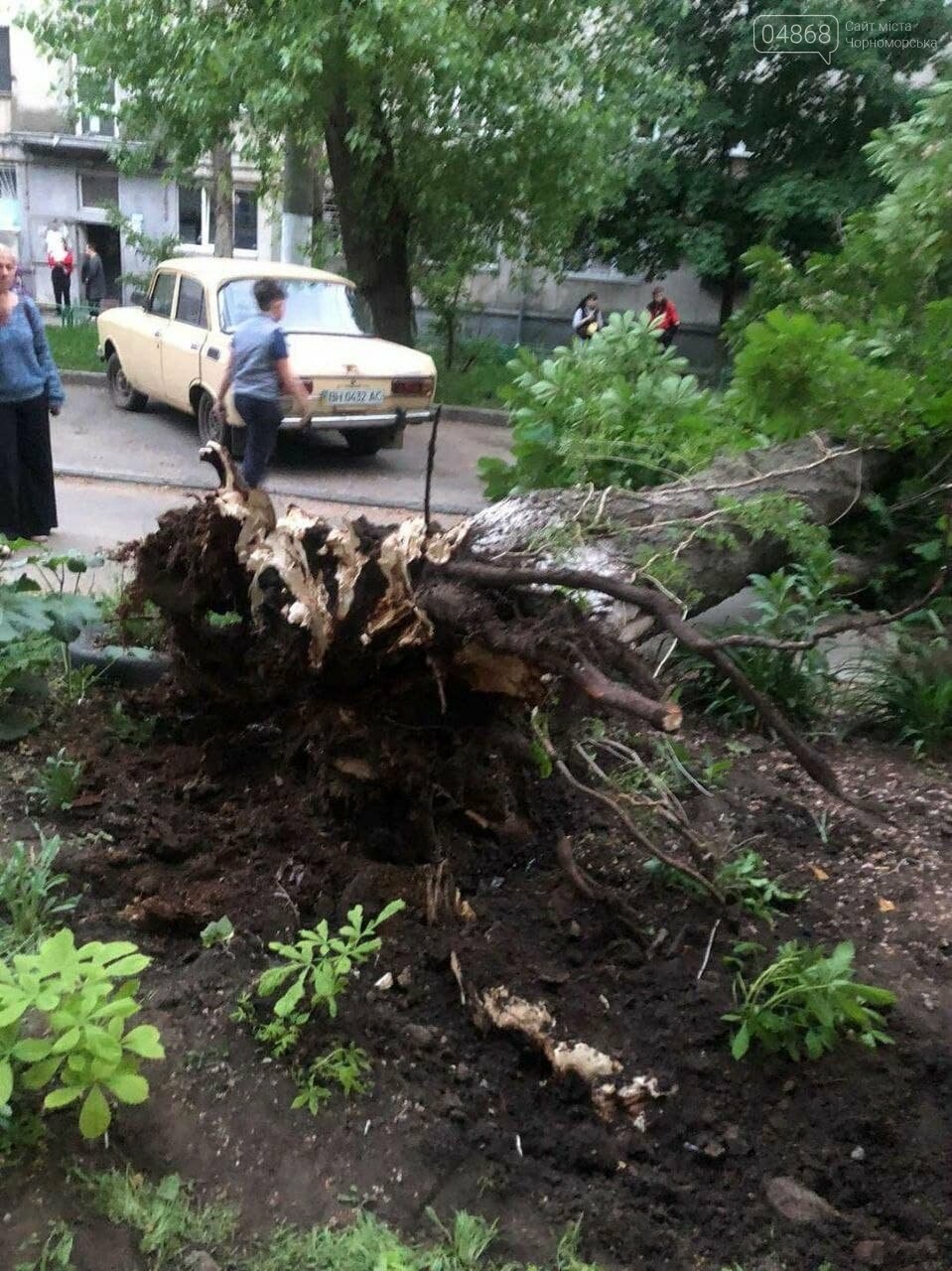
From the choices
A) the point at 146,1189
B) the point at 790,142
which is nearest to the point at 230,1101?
the point at 146,1189

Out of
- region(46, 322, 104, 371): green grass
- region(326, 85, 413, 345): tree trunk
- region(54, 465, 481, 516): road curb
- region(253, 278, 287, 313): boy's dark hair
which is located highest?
region(326, 85, 413, 345): tree trunk

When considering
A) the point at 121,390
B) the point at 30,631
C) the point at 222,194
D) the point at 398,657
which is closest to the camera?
the point at 398,657

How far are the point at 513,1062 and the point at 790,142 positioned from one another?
1807cm

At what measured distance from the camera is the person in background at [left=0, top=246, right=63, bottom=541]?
20.2ft

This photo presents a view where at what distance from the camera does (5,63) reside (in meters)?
25.5

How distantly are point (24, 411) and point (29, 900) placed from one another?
176 inches

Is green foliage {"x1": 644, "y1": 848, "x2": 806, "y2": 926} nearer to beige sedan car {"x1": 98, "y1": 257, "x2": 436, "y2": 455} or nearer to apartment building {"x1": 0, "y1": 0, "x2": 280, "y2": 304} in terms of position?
beige sedan car {"x1": 98, "y1": 257, "x2": 436, "y2": 455}

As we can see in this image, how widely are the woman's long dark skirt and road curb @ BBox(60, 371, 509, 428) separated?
7.91 meters

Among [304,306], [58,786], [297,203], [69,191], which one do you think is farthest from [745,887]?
[69,191]

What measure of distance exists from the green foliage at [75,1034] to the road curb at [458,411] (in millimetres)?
12566

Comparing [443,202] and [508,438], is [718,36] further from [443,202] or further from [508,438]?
[508,438]
